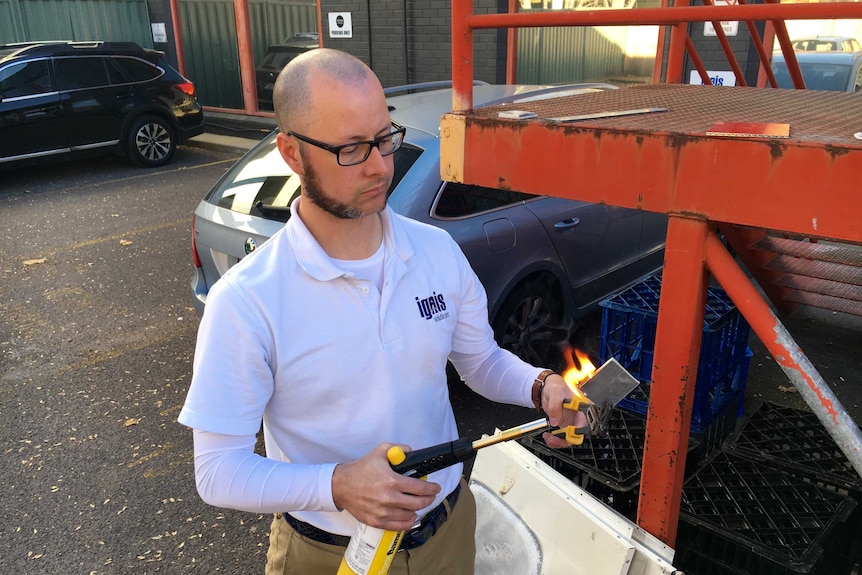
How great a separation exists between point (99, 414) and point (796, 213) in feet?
13.1

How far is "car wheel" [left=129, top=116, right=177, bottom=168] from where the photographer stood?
34.6 feet

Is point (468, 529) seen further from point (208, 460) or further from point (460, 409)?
point (460, 409)

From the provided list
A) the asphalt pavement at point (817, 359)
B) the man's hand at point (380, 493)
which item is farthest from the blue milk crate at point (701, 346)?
the man's hand at point (380, 493)

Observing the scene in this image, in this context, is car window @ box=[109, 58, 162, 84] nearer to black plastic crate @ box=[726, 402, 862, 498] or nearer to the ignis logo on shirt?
black plastic crate @ box=[726, 402, 862, 498]

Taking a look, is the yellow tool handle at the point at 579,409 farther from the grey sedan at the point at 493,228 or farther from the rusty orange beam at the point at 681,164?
the grey sedan at the point at 493,228

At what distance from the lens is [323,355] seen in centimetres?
155

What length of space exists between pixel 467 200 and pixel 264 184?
Result: 1218 millimetres

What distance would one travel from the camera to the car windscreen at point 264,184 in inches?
156

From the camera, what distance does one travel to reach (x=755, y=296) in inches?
68.6

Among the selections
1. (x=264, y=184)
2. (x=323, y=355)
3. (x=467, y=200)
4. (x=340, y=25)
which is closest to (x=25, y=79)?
(x=340, y=25)

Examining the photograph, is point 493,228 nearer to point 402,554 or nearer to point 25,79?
point 402,554

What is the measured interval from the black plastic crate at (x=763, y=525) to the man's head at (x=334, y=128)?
1791 millimetres

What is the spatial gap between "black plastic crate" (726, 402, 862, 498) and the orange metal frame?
39.2 inches

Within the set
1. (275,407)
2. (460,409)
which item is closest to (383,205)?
(275,407)
